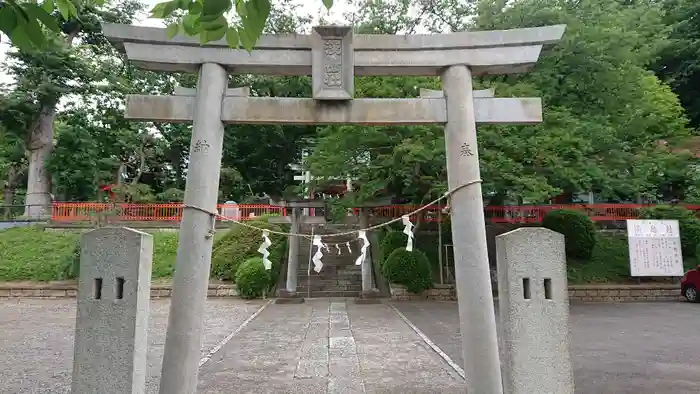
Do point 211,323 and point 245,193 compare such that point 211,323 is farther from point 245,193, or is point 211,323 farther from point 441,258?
point 245,193

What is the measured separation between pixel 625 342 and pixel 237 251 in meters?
13.0

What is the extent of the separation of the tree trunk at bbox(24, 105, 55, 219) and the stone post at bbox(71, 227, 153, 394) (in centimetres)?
2324

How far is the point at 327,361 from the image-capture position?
6.99 m

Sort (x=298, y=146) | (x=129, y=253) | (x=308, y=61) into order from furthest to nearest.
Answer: (x=298, y=146) → (x=308, y=61) → (x=129, y=253)

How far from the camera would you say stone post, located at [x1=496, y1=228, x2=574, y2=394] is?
3606mm

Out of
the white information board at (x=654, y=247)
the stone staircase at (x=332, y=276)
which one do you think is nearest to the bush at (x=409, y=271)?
the stone staircase at (x=332, y=276)

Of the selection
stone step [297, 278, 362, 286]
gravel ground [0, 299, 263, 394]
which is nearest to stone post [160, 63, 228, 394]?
gravel ground [0, 299, 263, 394]

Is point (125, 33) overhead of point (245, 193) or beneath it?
beneath

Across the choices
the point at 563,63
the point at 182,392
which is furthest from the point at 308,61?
the point at 563,63

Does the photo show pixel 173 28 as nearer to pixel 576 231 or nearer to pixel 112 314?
pixel 112 314

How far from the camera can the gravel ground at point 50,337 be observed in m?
6.07

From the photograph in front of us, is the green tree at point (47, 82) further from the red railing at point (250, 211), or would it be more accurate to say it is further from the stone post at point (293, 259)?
the stone post at point (293, 259)

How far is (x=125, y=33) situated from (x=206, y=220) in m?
1.87

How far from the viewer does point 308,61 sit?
14.4 feet
